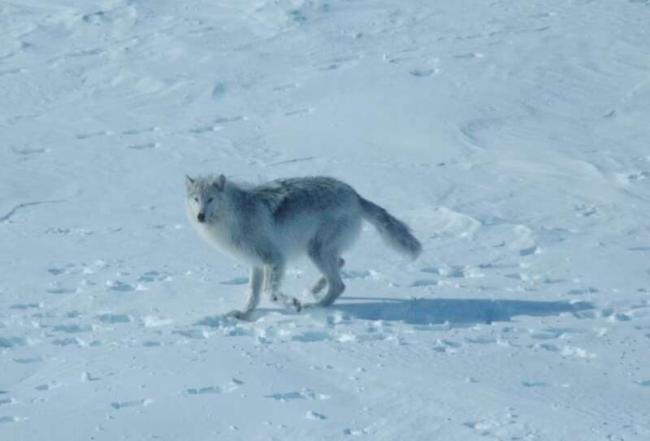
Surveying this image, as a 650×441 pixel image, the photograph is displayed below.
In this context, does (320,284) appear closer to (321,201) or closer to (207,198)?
(321,201)

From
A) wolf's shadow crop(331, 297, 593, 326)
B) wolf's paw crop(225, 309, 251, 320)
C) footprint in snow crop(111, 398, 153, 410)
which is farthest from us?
wolf's paw crop(225, 309, 251, 320)

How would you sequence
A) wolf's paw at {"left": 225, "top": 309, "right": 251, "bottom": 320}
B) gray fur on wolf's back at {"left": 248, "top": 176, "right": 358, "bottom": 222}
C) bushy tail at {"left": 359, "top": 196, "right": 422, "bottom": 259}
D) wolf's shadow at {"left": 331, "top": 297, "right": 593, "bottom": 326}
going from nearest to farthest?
wolf's shadow at {"left": 331, "top": 297, "right": 593, "bottom": 326} < wolf's paw at {"left": 225, "top": 309, "right": 251, "bottom": 320} < gray fur on wolf's back at {"left": 248, "top": 176, "right": 358, "bottom": 222} < bushy tail at {"left": 359, "top": 196, "right": 422, "bottom": 259}

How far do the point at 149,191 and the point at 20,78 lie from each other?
5676 millimetres

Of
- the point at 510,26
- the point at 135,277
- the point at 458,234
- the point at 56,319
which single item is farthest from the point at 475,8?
the point at 56,319

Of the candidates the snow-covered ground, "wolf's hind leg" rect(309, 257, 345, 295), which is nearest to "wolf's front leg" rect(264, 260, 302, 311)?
the snow-covered ground

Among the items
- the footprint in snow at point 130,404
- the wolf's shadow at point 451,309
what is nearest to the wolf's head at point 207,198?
the wolf's shadow at point 451,309

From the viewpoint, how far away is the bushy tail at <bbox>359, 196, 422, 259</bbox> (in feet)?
34.1

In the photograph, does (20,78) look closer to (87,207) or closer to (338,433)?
(87,207)

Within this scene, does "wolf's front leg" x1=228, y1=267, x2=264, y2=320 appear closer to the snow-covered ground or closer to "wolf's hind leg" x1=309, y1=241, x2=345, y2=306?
the snow-covered ground

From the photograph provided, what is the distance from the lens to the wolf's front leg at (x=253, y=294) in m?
9.73

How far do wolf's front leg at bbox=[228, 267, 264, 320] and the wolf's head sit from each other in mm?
600

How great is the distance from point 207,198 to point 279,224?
681 millimetres

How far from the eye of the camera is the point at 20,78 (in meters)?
19.0

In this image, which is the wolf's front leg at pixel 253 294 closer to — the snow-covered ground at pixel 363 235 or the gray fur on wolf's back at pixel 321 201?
the snow-covered ground at pixel 363 235
